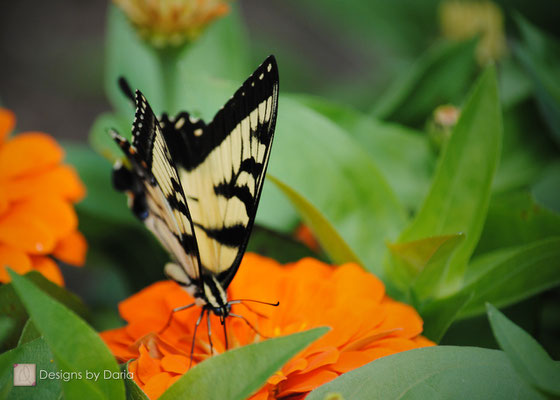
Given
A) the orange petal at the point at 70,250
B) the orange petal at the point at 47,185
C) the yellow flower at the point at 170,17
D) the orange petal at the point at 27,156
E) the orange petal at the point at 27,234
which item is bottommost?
the orange petal at the point at 70,250

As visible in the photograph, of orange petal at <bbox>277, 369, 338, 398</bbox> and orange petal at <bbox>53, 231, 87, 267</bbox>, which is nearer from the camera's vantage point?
orange petal at <bbox>277, 369, 338, 398</bbox>

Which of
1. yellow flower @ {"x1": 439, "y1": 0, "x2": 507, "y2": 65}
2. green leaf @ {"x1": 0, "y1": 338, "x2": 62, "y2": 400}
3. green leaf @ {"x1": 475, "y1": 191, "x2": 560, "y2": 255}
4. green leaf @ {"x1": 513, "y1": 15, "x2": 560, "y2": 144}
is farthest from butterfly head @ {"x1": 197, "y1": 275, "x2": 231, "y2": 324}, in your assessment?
yellow flower @ {"x1": 439, "y1": 0, "x2": 507, "y2": 65}

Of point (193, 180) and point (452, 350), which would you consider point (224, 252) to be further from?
point (452, 350)

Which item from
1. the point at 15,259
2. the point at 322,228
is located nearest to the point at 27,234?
the point at 15,259

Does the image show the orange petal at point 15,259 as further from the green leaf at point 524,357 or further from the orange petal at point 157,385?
the green leaf at point 524,357

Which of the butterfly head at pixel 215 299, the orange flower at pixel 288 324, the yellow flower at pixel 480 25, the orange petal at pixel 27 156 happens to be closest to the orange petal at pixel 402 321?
the orange flower at pixel 288 324

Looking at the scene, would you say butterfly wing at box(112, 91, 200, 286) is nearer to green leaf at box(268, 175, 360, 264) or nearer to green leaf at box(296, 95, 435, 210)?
green leaf at box(268, 175, 360, 264)

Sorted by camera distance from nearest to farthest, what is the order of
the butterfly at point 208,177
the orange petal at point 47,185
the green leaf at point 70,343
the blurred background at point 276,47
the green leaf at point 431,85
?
the green leaf at point 70,343
the butterfly at point 208,177
the orange petal at point 47,185
the green leaf at point 431,85
the blurred background at point 276,47
